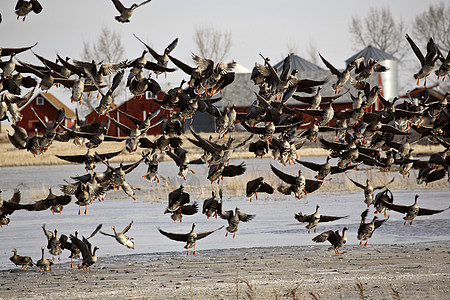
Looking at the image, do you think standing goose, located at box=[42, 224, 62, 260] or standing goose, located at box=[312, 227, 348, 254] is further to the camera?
standing goose, located at box=[312, 227, 348, 254]

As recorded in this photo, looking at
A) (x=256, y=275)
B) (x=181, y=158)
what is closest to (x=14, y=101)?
(x=181, y=158)

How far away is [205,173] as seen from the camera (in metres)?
36.9

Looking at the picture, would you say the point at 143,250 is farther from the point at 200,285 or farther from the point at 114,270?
the point at 200,285

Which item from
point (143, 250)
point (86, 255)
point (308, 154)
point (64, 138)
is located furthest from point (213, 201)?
point (308, 154)

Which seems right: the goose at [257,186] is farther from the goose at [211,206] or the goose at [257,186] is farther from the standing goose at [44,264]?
the standing goose at [44,264]

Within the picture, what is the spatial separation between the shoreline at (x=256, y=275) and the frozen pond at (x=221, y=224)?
3.00 feet

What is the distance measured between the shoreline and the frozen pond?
3.00 feet

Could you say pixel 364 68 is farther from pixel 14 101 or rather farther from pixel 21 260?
pixel 21 260

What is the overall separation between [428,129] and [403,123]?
1.03 feet

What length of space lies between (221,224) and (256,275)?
6548mm

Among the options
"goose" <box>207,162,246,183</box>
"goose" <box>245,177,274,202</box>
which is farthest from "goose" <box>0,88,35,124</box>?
"goose" <box>245,177,274,202</box>

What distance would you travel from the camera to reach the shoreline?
10.4 m

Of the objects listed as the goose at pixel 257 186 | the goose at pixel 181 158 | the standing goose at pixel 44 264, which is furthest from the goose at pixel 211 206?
the standing goose at pixel 44 264

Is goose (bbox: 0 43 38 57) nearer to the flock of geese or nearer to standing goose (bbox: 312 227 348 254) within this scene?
the flock of geese
